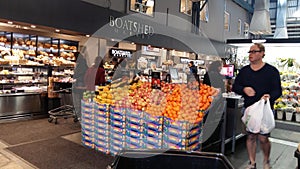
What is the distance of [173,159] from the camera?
1517 mm

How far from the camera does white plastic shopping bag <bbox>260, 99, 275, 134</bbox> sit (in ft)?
10.3

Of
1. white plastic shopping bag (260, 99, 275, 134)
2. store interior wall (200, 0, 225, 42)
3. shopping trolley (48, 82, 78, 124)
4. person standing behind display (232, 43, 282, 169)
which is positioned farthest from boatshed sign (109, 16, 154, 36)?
store interior wall (200, 0, 225, 42)

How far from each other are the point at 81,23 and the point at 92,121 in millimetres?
2673

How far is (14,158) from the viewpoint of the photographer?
3760 millimetres

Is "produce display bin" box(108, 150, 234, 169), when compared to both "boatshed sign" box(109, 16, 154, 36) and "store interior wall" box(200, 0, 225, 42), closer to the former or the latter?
"boatshed sign" box(109, 16, 154, 36)

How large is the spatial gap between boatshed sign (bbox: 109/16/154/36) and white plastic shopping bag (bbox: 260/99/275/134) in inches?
182

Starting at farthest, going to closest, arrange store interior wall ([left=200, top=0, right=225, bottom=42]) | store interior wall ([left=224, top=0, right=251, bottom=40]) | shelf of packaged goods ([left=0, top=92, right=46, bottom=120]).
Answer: store interior wall ([left=224, top=0, right=251, bottom=40]) < store interior wall ([left=200, top=0, right=225, bottom=42]) < shelf of packaged goods ([left=0, top=92, right=46, bottom=120])

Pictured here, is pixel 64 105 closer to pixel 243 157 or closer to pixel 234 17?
pixel 243 157

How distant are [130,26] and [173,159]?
6079 mm

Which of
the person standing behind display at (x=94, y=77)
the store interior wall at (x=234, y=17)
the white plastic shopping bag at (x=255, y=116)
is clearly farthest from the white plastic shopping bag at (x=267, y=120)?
the store interior wall at (x=234, y=17)

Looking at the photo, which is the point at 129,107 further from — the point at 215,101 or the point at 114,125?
the point at 215,101

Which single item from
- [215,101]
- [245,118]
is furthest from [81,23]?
[245,118]

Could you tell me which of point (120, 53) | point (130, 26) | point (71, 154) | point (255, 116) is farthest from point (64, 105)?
point (255, 116)

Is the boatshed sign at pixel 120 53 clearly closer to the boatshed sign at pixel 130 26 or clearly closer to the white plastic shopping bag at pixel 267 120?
the boatshed sign at pixel 130 26
